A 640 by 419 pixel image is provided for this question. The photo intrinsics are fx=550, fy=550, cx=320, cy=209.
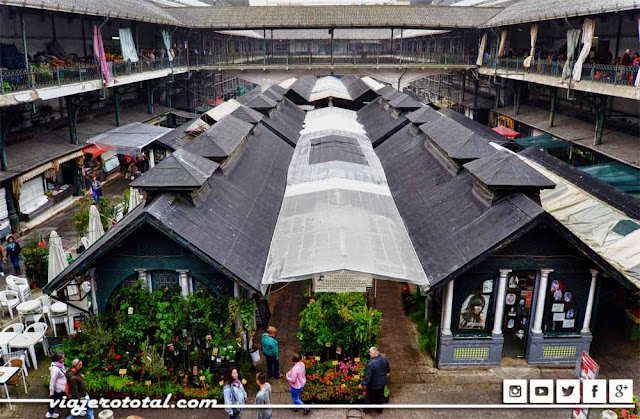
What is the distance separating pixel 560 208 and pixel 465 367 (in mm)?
6744

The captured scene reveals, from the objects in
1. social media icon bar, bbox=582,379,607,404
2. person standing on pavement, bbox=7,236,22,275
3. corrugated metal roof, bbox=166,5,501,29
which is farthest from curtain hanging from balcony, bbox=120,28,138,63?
social media icon bar, bbox=582,379,607,404

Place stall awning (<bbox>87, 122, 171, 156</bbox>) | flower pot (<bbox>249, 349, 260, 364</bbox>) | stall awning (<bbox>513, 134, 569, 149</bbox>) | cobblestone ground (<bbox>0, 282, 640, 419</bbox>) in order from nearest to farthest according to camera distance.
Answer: cobblestone ground (<bbox>0, 282, 640, 419</bbox>), flower pot (<bbox>249, 349, 260, 364</bbox>), stall awning (<bbox>87, 122, 171, 156</bbox>), stall awning (<bbox>513, 134, 569, 149</bbox>)

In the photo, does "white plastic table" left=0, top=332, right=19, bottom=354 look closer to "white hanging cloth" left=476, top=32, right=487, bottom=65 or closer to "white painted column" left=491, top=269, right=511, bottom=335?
"white painted column" left=491, top=269, right=511, bottom=335

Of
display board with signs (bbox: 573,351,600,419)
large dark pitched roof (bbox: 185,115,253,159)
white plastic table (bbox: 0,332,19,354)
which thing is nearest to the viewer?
display board with signs (bbox: 573,351,600,419)

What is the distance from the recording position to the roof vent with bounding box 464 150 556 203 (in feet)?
40.2

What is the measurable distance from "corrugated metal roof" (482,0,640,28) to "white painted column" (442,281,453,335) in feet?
55.6

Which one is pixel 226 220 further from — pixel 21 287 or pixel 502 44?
pixel 502 44

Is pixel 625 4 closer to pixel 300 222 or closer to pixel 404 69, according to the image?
pixel 300 222

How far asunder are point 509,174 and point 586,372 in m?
4.55

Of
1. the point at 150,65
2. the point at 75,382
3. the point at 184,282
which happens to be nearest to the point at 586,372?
the point at 184,282

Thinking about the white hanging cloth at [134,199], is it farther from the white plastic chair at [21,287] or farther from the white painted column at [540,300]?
the white painted column at [540,300]

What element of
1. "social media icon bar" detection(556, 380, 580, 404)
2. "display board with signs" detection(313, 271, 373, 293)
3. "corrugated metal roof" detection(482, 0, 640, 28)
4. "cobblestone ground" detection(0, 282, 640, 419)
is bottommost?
"cobblestone ground" detection(0, 282, 640, 419)

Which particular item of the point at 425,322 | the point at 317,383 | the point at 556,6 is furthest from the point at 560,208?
the point at 556,6

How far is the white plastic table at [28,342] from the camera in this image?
1240 centimetres
